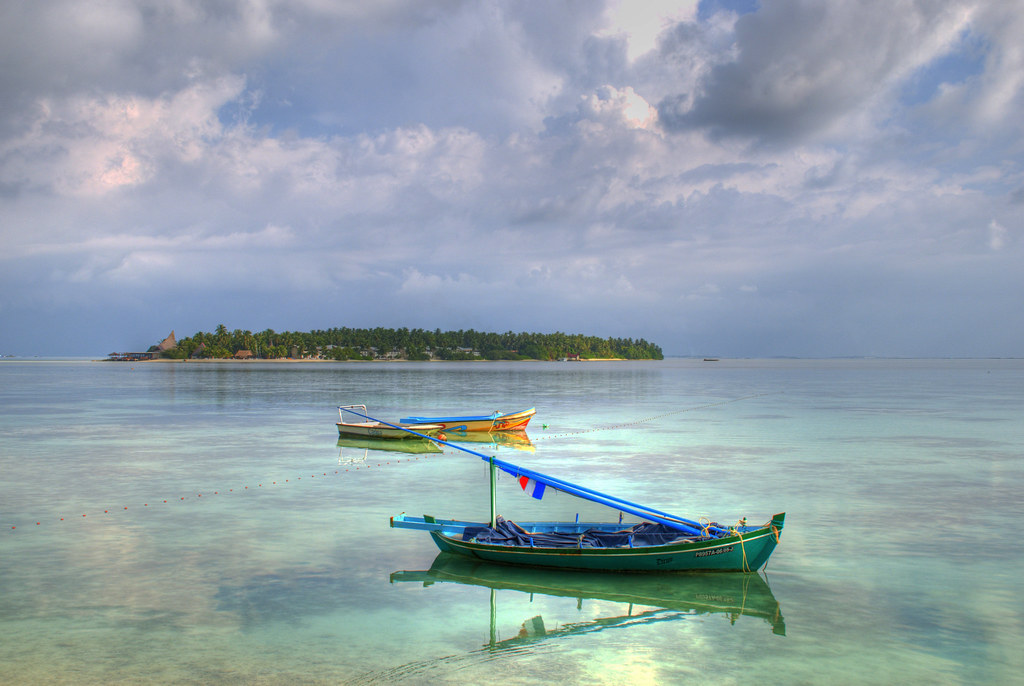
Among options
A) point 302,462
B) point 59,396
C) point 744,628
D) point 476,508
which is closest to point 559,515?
point 476,508

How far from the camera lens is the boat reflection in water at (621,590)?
10625 mm

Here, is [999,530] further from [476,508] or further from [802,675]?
[476,508]

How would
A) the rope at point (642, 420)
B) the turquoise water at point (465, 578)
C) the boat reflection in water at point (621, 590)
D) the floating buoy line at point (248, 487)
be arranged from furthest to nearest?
the rope at point (642, 420) → the floating buoy line at point (248, 487) → the boat reflection in water at point (621, 590) → the turquoise water at point (465, 578)

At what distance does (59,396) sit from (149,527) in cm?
5354

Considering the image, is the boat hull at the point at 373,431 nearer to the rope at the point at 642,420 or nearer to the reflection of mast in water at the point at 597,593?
the rope at the point at 642,420

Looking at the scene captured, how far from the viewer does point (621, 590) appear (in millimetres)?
11867

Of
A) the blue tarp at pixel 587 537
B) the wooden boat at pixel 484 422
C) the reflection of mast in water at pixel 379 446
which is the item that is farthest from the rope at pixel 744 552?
the wooden boat at pixel 484 422

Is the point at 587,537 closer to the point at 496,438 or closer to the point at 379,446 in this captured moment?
the point at 379,446

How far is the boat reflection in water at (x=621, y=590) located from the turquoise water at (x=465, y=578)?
1.9 inches

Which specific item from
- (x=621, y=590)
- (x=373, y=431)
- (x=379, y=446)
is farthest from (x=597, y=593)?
(x=373, y=431)

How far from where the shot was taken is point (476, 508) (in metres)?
18.2

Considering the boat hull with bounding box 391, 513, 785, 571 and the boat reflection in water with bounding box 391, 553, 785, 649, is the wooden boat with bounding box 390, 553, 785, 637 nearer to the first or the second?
the boat reflection in water with bounding box 391, 553, 785, 649

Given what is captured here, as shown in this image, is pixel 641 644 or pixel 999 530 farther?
pixel 999 530

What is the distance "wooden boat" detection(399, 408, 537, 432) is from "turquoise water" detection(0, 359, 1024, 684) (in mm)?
5370
